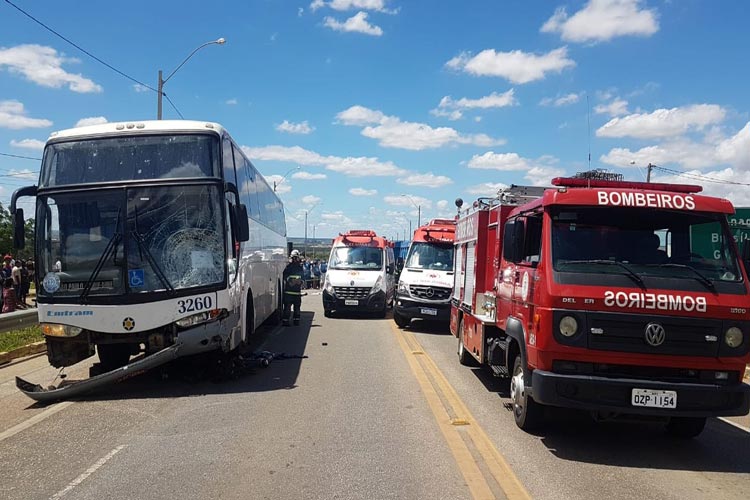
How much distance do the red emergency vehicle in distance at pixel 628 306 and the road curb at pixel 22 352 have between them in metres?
8.73

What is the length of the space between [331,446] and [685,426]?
11.9 ft

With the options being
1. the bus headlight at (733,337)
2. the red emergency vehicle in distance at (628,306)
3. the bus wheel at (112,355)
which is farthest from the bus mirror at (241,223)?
the bus headlight at (733,337)

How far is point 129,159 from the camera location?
27.6ft

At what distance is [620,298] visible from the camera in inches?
221

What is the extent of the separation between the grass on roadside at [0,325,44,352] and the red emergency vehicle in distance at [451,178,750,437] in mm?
9497

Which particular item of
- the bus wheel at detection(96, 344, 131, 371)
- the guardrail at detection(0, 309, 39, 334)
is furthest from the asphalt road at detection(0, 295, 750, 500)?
the guardrail at detection(0, 309, 39, 334)

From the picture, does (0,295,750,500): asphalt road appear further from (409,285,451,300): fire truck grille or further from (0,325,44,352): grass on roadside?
(409,285,451,300): fire truck grille

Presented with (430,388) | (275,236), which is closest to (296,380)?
(430,388)

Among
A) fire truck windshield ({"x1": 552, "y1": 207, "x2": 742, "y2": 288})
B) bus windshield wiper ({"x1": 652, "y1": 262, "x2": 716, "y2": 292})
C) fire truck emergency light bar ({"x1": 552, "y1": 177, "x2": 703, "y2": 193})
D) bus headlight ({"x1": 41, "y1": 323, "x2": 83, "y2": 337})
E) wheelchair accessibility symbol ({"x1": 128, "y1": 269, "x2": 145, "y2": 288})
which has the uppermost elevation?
fire truck emergency light bar ({"x1": 552, "y1": 177, "x2": 703, "y2": 193})

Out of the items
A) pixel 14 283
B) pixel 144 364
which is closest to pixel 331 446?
pixel 144 364

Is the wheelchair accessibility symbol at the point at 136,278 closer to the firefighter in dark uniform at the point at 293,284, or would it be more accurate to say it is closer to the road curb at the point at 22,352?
the road curb at the point at 22,352

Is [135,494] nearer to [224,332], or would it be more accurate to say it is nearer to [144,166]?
[224,332]

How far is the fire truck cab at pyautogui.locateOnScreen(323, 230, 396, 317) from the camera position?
61.5ft

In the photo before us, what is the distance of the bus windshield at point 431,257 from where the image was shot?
16.7m
